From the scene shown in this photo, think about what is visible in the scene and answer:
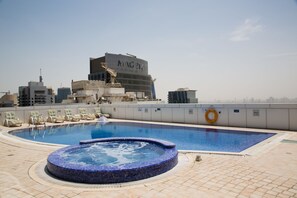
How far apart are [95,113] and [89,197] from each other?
67.3ft

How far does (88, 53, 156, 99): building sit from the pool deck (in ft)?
277

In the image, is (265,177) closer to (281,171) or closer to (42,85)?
(281,171)

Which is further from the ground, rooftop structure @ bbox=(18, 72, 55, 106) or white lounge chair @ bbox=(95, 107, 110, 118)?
rooftop structure @ bbox=(18, 72, 55, 106)

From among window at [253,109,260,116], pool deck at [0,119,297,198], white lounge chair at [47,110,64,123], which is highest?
window at [253,109,260,116]

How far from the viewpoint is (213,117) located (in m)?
16.2

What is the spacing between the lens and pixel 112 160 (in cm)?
845

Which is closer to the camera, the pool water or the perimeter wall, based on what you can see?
the pool water

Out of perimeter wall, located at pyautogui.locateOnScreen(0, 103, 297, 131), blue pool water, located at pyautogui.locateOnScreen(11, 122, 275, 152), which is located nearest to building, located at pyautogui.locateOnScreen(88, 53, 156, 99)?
perimeter wall, located at pyautogui.locateOnScreen(0, 103, 297, 131)

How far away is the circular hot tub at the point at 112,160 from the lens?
5.40 m

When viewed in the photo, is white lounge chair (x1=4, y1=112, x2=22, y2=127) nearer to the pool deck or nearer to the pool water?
the pool water

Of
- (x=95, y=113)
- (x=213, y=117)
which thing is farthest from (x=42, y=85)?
(x=213, y=117)

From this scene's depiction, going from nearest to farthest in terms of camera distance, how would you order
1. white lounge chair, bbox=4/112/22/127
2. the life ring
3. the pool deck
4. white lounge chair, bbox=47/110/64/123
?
the pool deck, the life ring, white lounge chair, bbox=4/112/22/127, white lounge chair, bbox=47/110/64/123

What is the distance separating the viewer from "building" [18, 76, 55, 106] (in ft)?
456

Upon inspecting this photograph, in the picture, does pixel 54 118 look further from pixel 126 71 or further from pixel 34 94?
pixel 34 94
